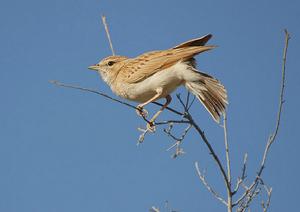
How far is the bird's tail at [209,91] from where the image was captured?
5.92m

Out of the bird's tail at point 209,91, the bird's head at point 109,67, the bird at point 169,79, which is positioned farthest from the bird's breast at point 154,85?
the bird's head at point 109,67

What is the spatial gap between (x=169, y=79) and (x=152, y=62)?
467 mm

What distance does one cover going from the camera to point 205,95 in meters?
6.02

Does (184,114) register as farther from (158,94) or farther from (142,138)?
(158,94)

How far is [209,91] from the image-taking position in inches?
236

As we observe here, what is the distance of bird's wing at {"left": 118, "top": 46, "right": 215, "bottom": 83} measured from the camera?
6016 millimetres

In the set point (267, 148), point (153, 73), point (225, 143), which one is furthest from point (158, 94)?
point (267, 148)

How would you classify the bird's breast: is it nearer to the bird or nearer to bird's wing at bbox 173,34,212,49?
the bird

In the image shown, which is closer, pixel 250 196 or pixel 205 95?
pixel 250 196

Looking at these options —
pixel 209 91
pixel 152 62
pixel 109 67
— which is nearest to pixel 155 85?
pixel 152 62

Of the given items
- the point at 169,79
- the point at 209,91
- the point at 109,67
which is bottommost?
the point at 209,91

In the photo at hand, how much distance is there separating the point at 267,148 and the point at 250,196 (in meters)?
0.54

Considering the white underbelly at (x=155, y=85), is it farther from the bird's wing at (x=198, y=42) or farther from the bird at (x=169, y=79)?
the bird's wing at (x=198, y=42)

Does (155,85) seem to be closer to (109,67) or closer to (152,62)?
(152,62)
